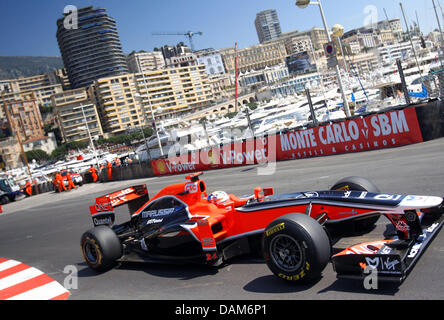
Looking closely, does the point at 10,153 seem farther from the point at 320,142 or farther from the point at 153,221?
the point at 153,221

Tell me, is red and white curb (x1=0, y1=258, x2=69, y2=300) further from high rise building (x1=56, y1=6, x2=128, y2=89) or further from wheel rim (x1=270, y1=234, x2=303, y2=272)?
high rise building (x1=56, y1=6, x2=128, y2=89)

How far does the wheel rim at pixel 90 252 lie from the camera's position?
7.06m

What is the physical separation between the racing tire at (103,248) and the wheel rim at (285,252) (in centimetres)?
339

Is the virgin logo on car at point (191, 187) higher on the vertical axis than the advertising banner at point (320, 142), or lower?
higher

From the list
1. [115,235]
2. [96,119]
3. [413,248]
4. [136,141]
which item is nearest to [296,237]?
[413,248]

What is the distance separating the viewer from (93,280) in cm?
672

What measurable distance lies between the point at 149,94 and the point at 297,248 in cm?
13687

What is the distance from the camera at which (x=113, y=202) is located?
7781 millimetres

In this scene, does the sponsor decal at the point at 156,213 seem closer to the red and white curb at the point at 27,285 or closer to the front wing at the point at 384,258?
the red and white curb at the point at 27,285

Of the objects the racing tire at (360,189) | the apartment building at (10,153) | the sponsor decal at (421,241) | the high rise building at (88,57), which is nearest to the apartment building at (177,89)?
the high rise building at (88,57)

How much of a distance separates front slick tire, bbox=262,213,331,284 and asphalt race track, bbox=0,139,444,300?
19 cm

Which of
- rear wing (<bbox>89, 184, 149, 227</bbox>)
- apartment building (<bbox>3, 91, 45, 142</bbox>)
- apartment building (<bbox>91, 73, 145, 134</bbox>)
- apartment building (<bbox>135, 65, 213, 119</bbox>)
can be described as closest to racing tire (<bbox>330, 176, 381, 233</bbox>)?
rear wing (<bbox>89, 184, 149, 227</bbox>)
